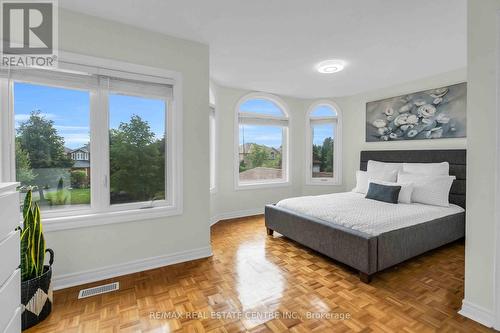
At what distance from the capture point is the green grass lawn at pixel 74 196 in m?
2.24

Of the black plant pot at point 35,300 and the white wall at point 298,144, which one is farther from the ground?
the white wall at point 298,144

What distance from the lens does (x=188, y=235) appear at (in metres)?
2.74

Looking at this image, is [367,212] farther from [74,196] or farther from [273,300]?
[74,196]

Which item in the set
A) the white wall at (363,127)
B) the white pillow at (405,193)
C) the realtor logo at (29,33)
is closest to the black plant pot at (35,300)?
the realtor logo at (29,33)

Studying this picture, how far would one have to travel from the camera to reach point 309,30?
2.43 m

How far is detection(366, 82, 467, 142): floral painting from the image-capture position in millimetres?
3521

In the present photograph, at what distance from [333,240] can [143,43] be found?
Answer: 2860mm

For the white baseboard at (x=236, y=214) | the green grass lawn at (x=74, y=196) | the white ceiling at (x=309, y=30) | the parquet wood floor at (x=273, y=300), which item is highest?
the white ceiling at (x=309, y=30)

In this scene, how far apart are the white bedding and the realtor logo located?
A: 3077 millimetres

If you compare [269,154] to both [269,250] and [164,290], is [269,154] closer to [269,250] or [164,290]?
[269,250]

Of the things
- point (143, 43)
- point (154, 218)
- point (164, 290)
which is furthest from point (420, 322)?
point (143, 43)

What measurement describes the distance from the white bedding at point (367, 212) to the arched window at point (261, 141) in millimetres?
1539

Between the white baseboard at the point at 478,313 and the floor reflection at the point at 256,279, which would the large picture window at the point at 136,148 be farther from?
the white baseboard at the point at 478,313

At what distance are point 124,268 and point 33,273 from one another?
77 cm
